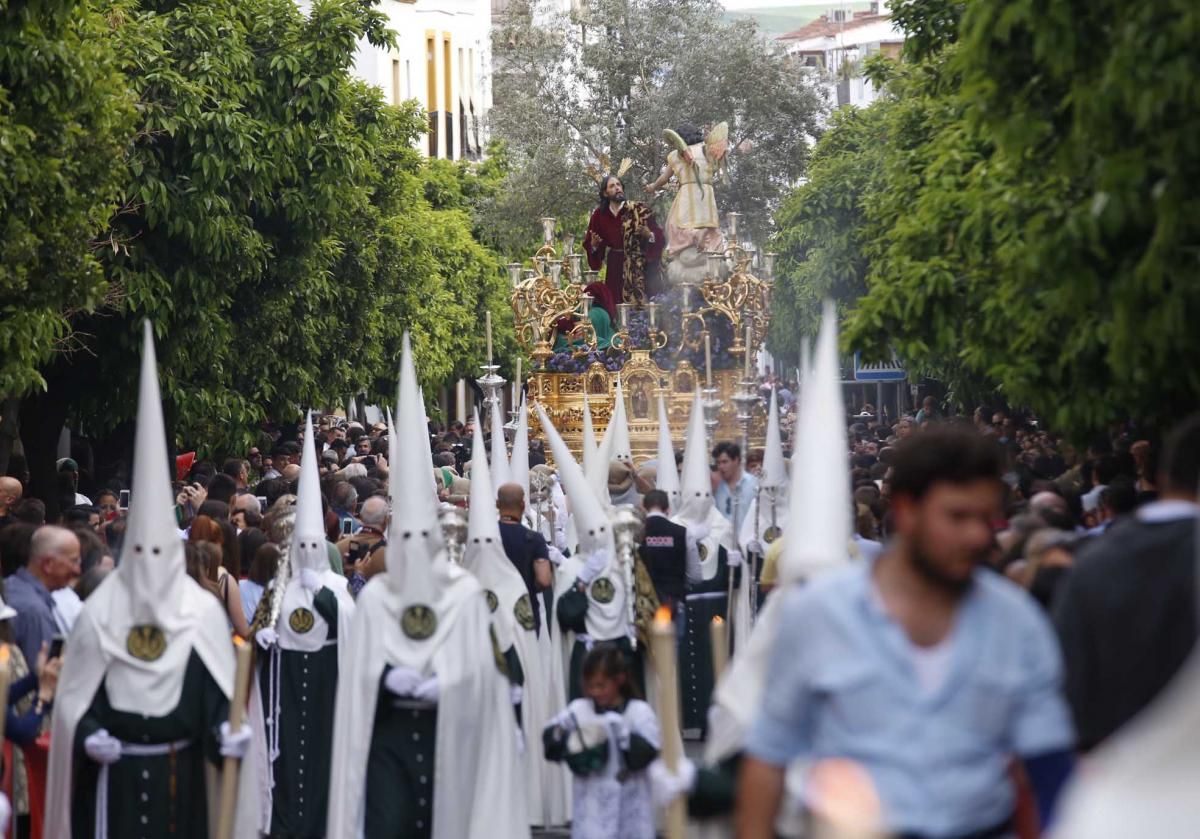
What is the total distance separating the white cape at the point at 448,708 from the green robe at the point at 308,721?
1.90 m

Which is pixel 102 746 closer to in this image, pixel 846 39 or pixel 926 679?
pixel 926 679

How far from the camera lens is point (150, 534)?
930cm

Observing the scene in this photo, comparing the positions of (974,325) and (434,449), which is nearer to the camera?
(974,325)

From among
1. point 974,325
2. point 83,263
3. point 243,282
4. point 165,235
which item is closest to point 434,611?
point 974,325

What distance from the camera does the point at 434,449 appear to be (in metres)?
30.8

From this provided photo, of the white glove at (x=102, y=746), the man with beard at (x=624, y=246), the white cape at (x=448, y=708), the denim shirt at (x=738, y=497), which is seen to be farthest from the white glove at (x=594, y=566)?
the man with beard at (x=624, y=246)

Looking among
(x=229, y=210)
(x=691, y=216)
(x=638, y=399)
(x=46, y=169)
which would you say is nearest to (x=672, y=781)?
(x=46, y=169)

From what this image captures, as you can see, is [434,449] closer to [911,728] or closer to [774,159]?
[774,159]

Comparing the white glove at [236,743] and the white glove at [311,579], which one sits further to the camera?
the white glove at [311,579]

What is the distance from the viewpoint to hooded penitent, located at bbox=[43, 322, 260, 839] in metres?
9.30

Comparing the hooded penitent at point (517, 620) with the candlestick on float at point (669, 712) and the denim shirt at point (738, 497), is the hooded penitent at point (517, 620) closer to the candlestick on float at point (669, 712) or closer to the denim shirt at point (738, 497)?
the denim shirt at point (738, 497)

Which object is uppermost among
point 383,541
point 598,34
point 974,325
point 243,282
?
point 598,34

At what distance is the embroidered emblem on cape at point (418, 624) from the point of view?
32.9 ft

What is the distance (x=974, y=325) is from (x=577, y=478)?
2.56 m
